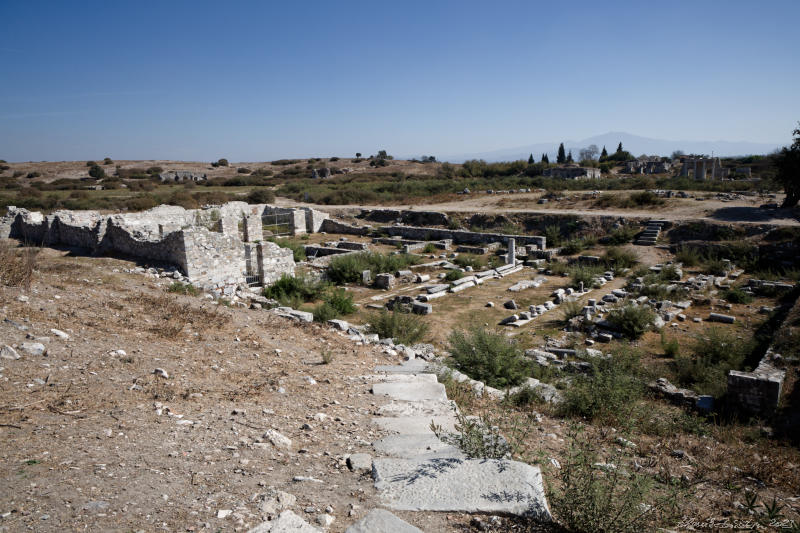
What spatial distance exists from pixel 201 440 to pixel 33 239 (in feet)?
64.9

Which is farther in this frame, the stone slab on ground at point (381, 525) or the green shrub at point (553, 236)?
the green shrub at point (553, 236)

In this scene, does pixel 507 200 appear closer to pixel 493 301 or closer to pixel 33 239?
pixel 493 301

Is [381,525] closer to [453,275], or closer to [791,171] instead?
[453,275]

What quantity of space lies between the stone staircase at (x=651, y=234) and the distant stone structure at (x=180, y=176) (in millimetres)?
51374

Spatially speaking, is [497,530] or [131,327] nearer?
[497,530]

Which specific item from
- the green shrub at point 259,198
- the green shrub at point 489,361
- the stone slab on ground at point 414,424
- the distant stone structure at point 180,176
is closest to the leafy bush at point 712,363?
the green shrub at point 489,361

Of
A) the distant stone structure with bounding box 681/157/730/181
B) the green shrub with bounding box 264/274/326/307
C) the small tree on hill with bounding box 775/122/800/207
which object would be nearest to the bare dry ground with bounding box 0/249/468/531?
the green shrub with bounding box 264/274/326/307

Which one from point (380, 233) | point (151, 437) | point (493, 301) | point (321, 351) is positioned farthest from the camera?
point (380, 233)

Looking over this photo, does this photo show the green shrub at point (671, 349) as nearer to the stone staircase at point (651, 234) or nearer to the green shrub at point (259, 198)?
the stone staircase at point (651, 234)

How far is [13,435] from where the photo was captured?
363cm

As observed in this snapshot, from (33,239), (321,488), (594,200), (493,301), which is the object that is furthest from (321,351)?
(594,200)

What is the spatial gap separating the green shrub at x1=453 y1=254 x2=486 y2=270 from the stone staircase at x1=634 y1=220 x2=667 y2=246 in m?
8.30

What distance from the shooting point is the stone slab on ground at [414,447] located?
4.00 m

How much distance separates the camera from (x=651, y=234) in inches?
912
